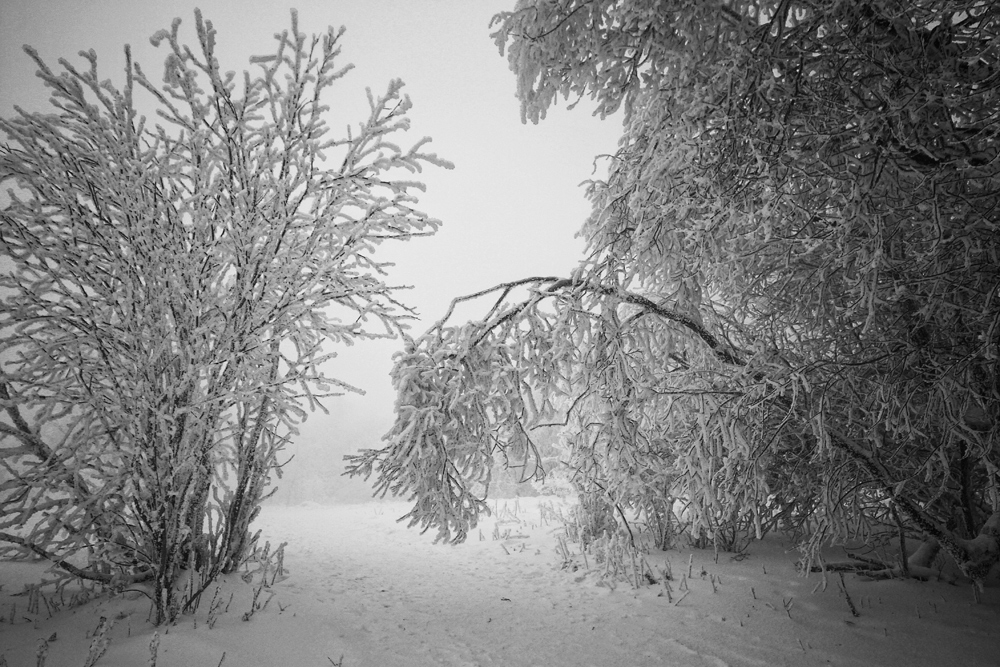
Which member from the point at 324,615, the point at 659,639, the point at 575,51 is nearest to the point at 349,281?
the point at 575,51

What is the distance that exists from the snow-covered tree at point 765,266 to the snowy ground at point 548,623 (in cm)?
73

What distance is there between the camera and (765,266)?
149 inches

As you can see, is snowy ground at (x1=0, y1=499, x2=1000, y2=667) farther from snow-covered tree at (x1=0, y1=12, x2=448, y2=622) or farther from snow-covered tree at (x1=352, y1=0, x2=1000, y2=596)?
snow-covered tree at (x1=352, y1=0, x2=1000, y2=596)

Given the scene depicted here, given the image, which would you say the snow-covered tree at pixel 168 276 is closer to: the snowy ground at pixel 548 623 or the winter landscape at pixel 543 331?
the winter landscape at pixel 543 331

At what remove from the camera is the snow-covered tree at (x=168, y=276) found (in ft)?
9.41

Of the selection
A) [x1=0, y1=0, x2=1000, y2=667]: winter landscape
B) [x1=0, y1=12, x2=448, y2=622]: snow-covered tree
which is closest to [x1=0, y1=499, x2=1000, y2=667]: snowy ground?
[x1=0, y1=0, x2=1000, y2=667]: winter landscape

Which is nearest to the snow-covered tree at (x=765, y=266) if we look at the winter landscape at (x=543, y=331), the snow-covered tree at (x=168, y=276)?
the winter landscape at (x=543, y=331)

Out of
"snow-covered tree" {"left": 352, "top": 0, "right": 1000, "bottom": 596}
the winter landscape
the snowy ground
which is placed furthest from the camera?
the snowy ground

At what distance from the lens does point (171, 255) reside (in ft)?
10.0

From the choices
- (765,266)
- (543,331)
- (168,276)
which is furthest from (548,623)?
(168,276)

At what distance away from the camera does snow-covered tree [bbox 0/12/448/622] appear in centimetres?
287

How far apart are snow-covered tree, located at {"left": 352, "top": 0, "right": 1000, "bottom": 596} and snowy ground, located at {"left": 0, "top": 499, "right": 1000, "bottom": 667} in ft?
2.38

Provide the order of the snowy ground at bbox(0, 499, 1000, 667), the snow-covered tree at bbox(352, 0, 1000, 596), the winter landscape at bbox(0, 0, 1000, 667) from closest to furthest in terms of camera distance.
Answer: the snow-covered tree at bbox(352, 0, 1000, 596)
the winter landscape at bbox(0, 0, 1000, 667)
the snowy ground at bbox(0, 499, 1000, 667)

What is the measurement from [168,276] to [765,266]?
4713 millimetres
